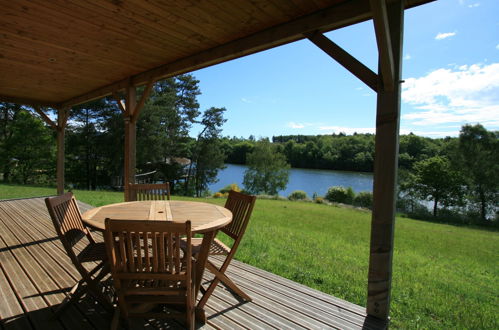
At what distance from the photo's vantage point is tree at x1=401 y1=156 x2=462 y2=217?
2111cm

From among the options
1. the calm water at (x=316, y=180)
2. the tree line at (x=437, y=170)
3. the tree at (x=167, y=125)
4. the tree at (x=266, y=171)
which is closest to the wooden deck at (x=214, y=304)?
the tree at (x=167, y=125)

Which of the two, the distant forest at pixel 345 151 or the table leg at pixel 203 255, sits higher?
the distant forest at pixel 345 151

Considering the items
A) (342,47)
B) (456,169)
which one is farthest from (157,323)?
(456,169)

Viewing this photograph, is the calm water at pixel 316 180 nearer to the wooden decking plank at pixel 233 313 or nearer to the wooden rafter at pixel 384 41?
the wooden decking plank at pixel 233 313

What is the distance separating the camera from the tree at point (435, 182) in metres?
21.1

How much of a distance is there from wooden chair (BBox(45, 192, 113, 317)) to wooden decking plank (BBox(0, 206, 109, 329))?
0.09 metres

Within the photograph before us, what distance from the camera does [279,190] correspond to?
96.9 ft

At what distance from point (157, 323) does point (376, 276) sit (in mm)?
1528

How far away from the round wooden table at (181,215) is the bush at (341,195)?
59.7 feet

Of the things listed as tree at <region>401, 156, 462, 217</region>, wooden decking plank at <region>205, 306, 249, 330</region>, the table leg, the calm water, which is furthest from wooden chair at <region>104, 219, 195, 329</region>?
tree at <region>401, 156, 462, 217</region>

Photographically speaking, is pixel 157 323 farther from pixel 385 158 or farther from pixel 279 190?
pixel 279 190

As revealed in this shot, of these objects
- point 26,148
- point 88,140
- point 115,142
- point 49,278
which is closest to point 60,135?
point 49,278

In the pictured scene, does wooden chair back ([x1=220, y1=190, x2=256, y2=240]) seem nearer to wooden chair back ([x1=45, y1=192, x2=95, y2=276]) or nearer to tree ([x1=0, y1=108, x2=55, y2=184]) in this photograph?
wooden chair back ([x1=45, y1=192, x2=95, y2=276])

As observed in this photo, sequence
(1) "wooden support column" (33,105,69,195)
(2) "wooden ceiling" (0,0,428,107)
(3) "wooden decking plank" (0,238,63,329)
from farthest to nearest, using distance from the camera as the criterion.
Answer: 1. (1) "wooden support column" (33,105,69,195)
2. (2) "wooden ceiling" (0,0,428,107)
3. (3) "wooden decking plank" (0,238,63,329)
